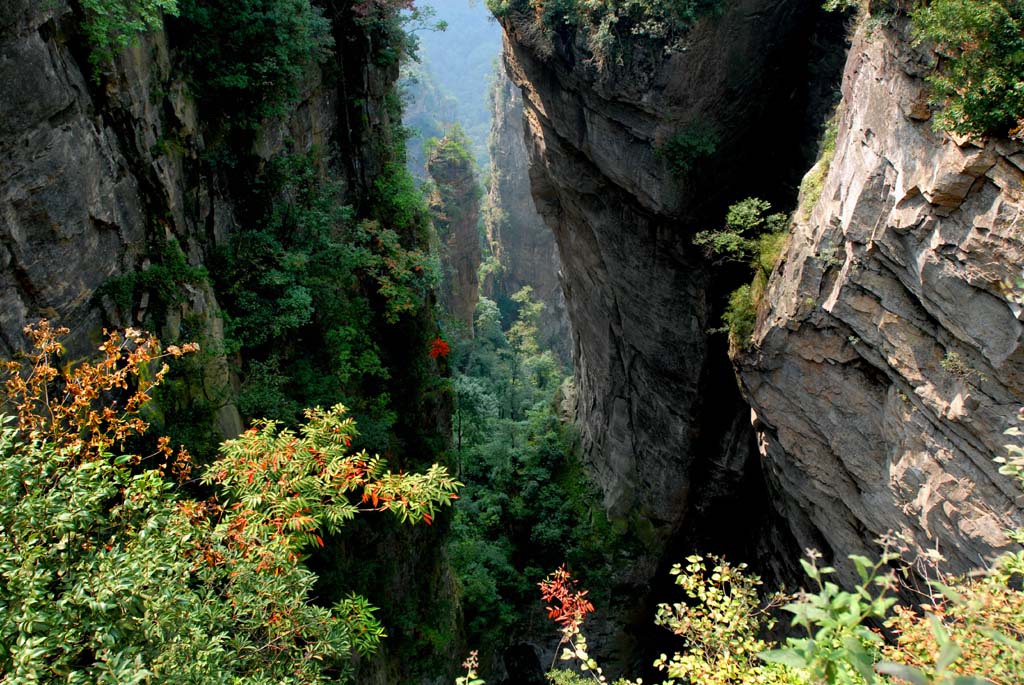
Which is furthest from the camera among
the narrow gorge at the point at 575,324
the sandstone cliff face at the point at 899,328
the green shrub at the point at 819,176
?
the green shrub at the point at 819,176

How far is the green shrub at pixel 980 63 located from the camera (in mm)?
5984

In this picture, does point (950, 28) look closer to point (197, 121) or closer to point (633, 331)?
point (197, 121)

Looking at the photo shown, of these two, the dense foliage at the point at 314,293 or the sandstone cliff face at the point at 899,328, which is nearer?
the sandstone cliff face at the point at 899,328

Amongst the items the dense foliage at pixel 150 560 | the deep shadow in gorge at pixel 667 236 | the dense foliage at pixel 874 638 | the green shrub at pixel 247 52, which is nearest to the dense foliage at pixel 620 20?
the deep shadow in gorge at pixel 667 236

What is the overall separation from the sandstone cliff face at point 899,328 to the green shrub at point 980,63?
10.6 inches

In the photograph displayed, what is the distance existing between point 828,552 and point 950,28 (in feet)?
28.4

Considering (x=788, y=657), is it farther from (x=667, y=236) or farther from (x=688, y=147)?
(x=667, y=236)

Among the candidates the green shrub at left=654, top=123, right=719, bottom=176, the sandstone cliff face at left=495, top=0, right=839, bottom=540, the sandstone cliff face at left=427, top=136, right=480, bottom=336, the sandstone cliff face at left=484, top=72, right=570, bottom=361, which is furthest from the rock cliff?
the sandstone cliff face at left=484, top=72, right=570, bottom=361

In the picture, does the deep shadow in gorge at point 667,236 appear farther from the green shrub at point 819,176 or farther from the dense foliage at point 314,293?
the dense foliage at point 314,293

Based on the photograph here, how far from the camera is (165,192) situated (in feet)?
24.2

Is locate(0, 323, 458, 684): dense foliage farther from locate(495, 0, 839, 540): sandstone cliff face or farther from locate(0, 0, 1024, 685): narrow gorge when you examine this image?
locate(495, 0, 839, 540): sandstone cliff face

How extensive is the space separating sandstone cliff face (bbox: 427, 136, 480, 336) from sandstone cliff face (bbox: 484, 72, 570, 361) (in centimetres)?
652

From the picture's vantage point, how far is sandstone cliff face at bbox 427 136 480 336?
35.6 metres

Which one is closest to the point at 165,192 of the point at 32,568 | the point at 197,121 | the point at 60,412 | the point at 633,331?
the point at 197,121
